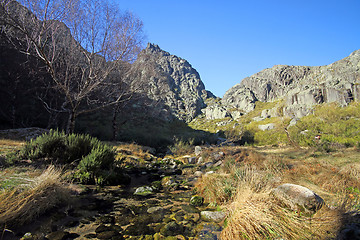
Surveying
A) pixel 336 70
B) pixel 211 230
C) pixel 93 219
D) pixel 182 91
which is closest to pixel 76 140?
pixel 93 219

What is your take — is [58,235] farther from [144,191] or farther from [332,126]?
[332,126]

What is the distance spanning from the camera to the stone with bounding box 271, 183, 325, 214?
2.87m

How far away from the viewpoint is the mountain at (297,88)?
42.9 metres

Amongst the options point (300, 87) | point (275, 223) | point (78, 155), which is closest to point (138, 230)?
point (275, 223)

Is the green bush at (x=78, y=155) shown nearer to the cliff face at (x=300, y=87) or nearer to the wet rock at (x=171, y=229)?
the wet rock at (x=171, y=229)

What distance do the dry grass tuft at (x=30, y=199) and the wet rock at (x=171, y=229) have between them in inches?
93.0

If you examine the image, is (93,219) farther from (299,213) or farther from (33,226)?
(299,213)

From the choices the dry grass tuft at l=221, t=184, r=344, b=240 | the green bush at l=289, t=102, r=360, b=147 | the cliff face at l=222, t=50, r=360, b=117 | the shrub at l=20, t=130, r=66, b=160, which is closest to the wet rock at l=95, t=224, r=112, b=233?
the dry grass tuft at l=221, t=184, r=344, b=240

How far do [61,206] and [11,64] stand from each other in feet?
61.5

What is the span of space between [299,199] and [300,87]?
2806 inches

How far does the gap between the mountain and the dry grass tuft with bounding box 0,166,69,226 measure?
48.3 m

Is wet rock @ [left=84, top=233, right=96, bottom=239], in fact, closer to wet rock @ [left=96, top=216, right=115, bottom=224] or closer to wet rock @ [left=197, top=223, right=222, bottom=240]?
wet rock @ [left=96, top=216, right=115, bottom=224]

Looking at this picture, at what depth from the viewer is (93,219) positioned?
3.42 metres

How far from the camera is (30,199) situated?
10.7 ft
